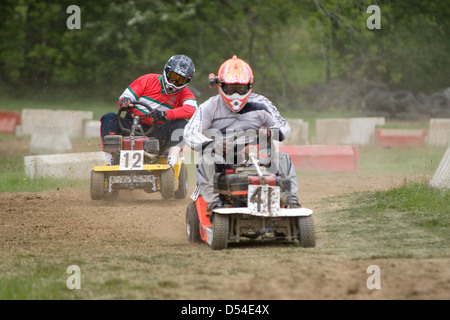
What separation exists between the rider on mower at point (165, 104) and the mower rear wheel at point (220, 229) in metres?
3.72

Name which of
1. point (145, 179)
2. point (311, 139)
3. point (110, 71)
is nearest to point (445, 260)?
point (145, 179)

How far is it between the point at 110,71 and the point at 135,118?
17868 millimetres

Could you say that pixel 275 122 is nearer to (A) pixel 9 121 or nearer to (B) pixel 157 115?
(B) pixel 157 115

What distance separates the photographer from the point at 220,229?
20.9 feet

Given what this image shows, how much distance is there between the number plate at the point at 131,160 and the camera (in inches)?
383

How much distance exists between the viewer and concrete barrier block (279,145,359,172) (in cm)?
1388

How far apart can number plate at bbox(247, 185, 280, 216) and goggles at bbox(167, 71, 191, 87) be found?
4.10 m

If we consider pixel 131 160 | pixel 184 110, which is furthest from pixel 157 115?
pixel 131 160

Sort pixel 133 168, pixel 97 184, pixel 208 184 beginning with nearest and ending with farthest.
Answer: pixel 208 184, pixel 133 168, pixel 97 184

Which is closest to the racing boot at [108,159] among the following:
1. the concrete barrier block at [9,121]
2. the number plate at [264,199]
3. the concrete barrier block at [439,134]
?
the number plate at [264,199]

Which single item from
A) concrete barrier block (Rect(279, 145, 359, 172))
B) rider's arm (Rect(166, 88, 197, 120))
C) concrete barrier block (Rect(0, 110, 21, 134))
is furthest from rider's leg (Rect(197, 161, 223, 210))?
concrete barrier block (Rect(0, 110, 21, 134))

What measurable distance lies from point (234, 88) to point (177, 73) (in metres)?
3.03

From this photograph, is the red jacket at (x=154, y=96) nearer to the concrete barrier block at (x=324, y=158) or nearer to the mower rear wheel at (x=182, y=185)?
the mower rear wheel at (x=182, y=185)
